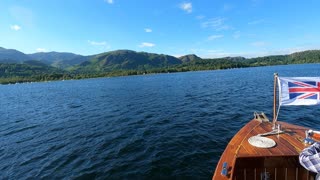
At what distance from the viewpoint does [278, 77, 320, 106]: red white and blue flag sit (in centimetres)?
902

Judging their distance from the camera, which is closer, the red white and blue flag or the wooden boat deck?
the wooden boat deck

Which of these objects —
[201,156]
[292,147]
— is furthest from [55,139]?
[292,147]

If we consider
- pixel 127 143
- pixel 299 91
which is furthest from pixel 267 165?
pixel 127 143

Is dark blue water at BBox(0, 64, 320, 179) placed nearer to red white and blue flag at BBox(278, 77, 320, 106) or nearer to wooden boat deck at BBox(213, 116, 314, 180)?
wooden boat deck at BBox(213, 116, 314, 180)

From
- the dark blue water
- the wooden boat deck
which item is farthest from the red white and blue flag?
the dark blue water

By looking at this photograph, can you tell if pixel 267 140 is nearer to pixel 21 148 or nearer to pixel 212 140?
pixel 212 140

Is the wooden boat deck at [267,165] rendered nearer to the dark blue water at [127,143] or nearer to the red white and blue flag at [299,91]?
A: the red white and blue flag at [299,91]

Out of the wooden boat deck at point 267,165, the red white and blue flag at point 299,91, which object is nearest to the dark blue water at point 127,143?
the wooden boat deck at point 267,165

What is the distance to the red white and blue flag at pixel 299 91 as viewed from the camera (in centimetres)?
902

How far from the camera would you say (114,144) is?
17688mm

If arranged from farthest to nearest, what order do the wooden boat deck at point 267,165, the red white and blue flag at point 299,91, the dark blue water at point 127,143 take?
the dark blue water at point 127,143 → the red white and blue flag at point 299,91 → the wooden boat deck at point 267,165

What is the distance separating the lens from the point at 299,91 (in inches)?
367

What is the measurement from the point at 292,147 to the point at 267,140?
0.92 m

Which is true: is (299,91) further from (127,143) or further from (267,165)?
(127,143)
